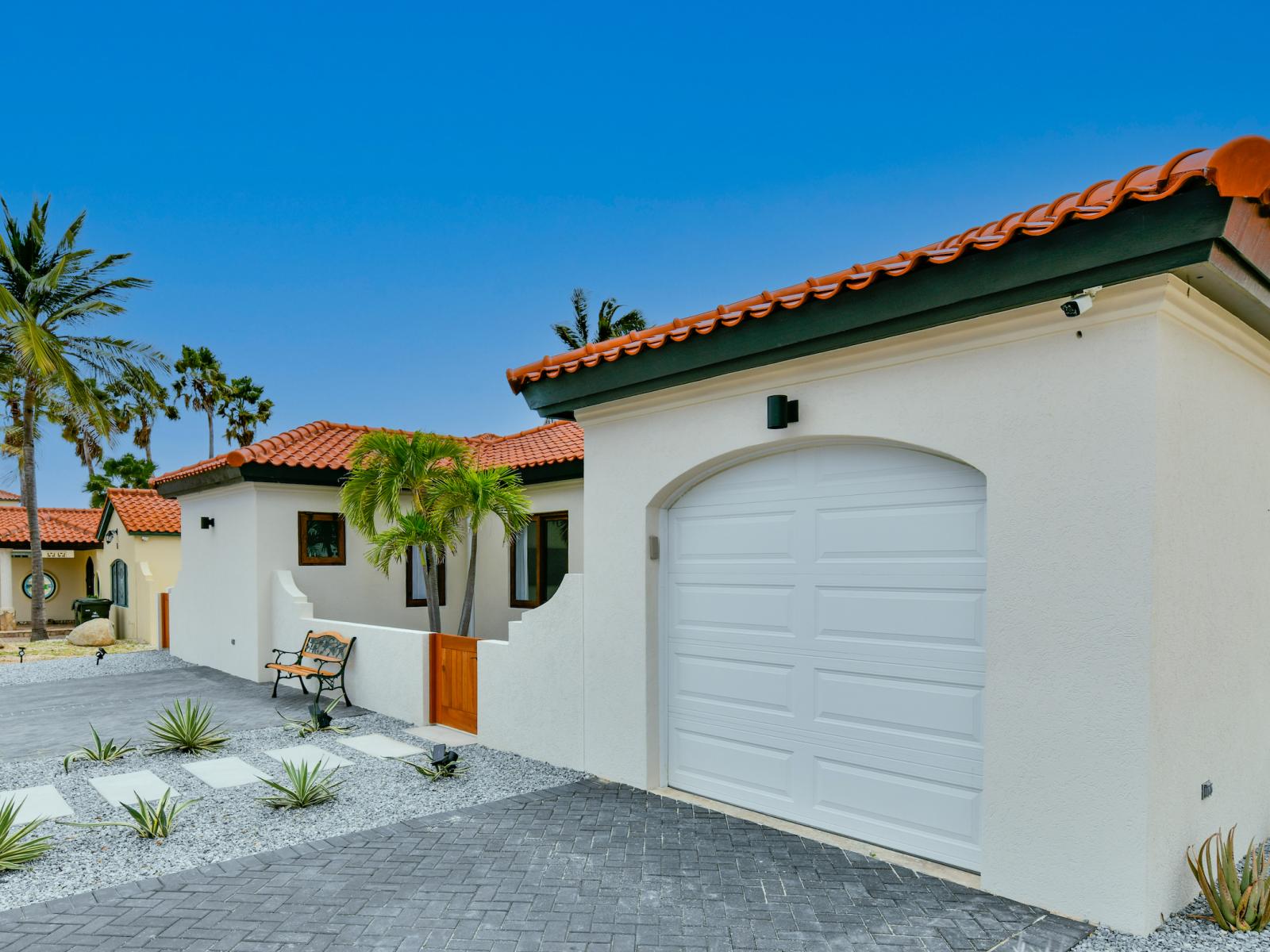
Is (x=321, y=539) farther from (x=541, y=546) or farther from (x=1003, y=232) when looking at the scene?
(x=1003, y=232)

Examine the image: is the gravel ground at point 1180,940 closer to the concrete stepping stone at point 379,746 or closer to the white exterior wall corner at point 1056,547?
the white exterior wall corner at point 1056,547

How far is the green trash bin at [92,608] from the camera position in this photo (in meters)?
24.7

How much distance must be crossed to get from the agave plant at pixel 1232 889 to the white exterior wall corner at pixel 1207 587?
101 mm

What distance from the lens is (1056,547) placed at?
4.48 metres

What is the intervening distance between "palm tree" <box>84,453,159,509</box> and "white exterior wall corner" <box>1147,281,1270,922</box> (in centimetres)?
4404

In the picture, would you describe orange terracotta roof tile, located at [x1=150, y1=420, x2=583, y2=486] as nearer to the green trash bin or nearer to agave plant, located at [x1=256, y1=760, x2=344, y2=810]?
agave plant, located at [x1=256, y1=760, x2=344, y2=810]

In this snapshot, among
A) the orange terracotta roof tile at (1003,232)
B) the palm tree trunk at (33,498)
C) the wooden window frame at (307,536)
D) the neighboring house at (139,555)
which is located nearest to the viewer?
the orange terracotta roof tile at (1003,232)

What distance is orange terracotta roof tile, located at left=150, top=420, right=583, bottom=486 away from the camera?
43.0 ft

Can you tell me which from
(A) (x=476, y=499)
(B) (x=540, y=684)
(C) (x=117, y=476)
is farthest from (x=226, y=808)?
(C) (x=117, y=476)

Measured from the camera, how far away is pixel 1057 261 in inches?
168

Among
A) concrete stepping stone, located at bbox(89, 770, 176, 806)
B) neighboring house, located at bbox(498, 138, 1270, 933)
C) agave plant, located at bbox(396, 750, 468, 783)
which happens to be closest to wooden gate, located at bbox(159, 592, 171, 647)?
concrete stepping stone, located at bbox(89, 770, 176, 806)

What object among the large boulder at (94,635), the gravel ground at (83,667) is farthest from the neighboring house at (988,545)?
the large boulder at (94,635)

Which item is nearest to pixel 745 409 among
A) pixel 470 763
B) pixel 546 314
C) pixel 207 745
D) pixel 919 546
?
pixel 919 546

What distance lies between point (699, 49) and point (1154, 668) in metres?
14.5
